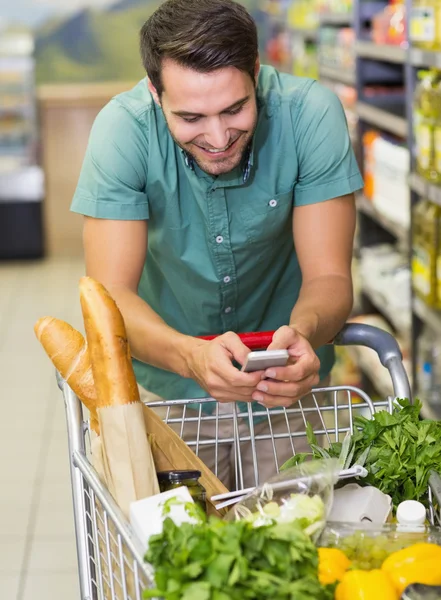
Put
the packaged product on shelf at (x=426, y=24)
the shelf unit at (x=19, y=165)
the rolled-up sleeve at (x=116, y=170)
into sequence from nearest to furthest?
the rolled-up sleeve at (x=116, y=170)
the packaged product on shelf at (x=426, y=24)
the shelf unit at (x=19, y=165)

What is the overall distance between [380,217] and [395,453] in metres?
2.80

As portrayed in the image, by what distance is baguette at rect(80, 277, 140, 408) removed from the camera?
1415mm

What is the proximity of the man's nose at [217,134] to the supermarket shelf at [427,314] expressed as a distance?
1.66 m

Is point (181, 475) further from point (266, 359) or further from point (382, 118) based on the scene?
point (382, 118)

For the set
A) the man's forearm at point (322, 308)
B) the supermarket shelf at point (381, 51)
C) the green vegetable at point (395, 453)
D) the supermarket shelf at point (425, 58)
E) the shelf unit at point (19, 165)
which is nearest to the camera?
the green vegetable at point (395, 453)

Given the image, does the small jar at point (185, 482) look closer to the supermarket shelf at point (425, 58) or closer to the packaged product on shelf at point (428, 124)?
the supermarket shelf at point (425, 58)

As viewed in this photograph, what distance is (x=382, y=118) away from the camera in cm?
407

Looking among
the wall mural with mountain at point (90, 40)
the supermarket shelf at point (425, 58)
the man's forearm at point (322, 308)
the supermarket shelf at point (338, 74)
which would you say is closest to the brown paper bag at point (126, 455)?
the man's forearm at point (322, 308)

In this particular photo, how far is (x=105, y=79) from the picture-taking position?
11.6 meters

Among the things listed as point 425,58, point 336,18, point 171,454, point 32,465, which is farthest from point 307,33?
point 171,454

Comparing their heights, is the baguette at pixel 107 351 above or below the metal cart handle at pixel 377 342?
above

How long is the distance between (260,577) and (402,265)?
3.39 metres

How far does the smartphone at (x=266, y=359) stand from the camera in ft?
4.71

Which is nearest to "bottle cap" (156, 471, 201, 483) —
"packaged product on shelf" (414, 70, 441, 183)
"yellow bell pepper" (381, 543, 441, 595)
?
"yellow bell pepper" (381, 543, 441, 595)
